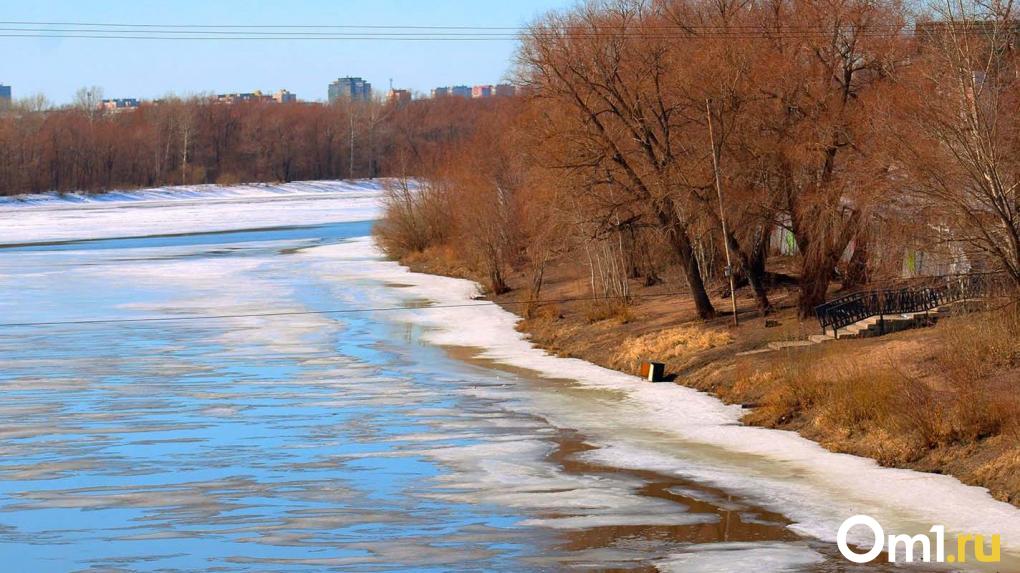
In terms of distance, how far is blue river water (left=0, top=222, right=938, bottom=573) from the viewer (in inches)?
647

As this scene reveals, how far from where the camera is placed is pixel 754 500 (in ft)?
62.9

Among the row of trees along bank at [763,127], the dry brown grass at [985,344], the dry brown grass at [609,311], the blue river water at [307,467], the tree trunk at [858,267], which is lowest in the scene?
the blue river water at [307,467]

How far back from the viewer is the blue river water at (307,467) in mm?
16422

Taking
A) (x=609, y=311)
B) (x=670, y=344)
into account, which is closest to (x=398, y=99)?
(x=609, y=311)

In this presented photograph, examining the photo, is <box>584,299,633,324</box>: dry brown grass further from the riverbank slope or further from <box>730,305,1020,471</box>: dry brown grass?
<box>730,305,1020,471</box>: dry brown grass

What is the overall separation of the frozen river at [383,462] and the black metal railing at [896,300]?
454 cm

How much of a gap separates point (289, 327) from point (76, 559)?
26.4 m

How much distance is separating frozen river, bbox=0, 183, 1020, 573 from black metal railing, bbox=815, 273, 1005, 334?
454 centimetres

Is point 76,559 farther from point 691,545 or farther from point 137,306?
point 137,306

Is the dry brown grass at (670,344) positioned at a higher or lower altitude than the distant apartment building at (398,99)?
lower

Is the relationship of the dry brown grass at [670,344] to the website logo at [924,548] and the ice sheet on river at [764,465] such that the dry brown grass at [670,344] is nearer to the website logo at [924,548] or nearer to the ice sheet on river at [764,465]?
the ice sheet on river at [764,465]

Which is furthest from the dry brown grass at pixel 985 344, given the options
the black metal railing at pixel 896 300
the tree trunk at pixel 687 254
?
the tree trunk at pixel 687 254

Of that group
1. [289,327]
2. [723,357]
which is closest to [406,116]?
[289,327]

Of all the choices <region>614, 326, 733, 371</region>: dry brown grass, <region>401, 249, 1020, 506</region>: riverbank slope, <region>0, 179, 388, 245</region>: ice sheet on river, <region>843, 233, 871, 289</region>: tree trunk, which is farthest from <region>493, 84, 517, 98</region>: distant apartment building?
<region>843, 233, 871, 289</region>: tree trunk
